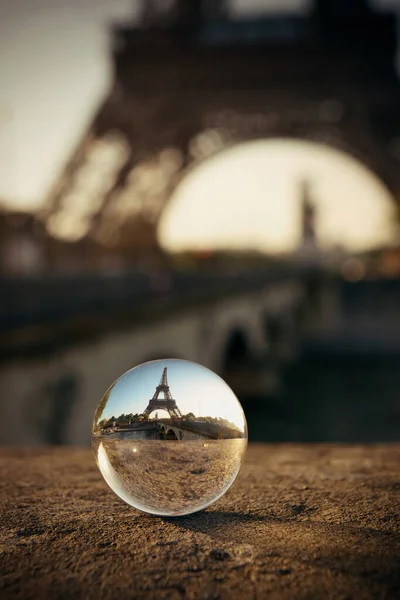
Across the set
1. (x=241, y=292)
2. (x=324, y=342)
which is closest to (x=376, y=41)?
(x=324, y=342)

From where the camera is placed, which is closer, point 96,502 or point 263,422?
point 96,502

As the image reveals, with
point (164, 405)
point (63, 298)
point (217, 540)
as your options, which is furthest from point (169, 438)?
point (63, 298)

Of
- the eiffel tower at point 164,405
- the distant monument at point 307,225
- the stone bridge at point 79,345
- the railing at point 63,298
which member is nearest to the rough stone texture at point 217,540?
the eiffel tower at point 164,405

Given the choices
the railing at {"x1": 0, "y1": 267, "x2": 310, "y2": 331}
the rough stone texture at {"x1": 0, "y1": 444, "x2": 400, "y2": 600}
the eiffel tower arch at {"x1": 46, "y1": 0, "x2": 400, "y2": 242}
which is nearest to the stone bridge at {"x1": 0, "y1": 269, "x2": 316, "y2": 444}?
the railing at {"x1": 0, "y1": 267, "x2": 310, "y2": 331}

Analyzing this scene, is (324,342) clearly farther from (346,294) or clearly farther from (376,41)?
(376,41)

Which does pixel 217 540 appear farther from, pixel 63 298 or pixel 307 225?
pixel 307 225

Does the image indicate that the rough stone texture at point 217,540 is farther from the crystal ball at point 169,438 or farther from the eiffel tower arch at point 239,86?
the eiffel tower arch at point 239,86
